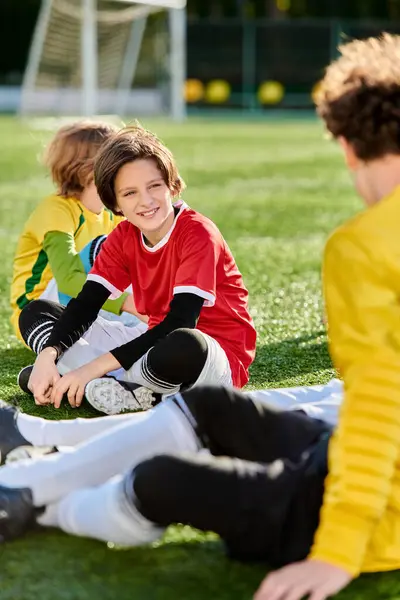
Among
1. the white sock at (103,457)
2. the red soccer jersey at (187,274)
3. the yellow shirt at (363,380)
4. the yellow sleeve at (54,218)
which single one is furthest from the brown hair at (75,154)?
the yellow shirt at (363,380)

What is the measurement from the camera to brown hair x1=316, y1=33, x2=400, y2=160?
1.94 m

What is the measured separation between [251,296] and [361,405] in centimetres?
→ 322

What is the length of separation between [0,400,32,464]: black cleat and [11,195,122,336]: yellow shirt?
1486mm

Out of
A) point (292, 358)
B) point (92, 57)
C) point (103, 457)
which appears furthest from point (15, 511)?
point (92, 57)

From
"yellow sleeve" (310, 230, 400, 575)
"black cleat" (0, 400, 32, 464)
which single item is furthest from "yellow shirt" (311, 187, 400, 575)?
"black cleat" (0, 400, 32, 464)

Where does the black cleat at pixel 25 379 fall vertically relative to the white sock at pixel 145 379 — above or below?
below

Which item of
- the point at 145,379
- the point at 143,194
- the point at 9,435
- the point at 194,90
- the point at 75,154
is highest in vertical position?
the point at 143,194

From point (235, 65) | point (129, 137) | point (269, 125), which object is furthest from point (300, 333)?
point (235, 65)

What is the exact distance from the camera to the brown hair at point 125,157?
3076 mm

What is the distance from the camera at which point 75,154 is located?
394cm

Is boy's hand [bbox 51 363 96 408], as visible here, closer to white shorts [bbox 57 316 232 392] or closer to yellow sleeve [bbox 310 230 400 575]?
white shorts [bbox 57 316 232 392]

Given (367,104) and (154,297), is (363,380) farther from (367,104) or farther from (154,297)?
(154,297)

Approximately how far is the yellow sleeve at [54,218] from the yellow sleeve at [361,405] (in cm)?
221

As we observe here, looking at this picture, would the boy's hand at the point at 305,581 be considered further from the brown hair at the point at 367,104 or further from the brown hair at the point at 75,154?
the brown hair at the point at 75,154
